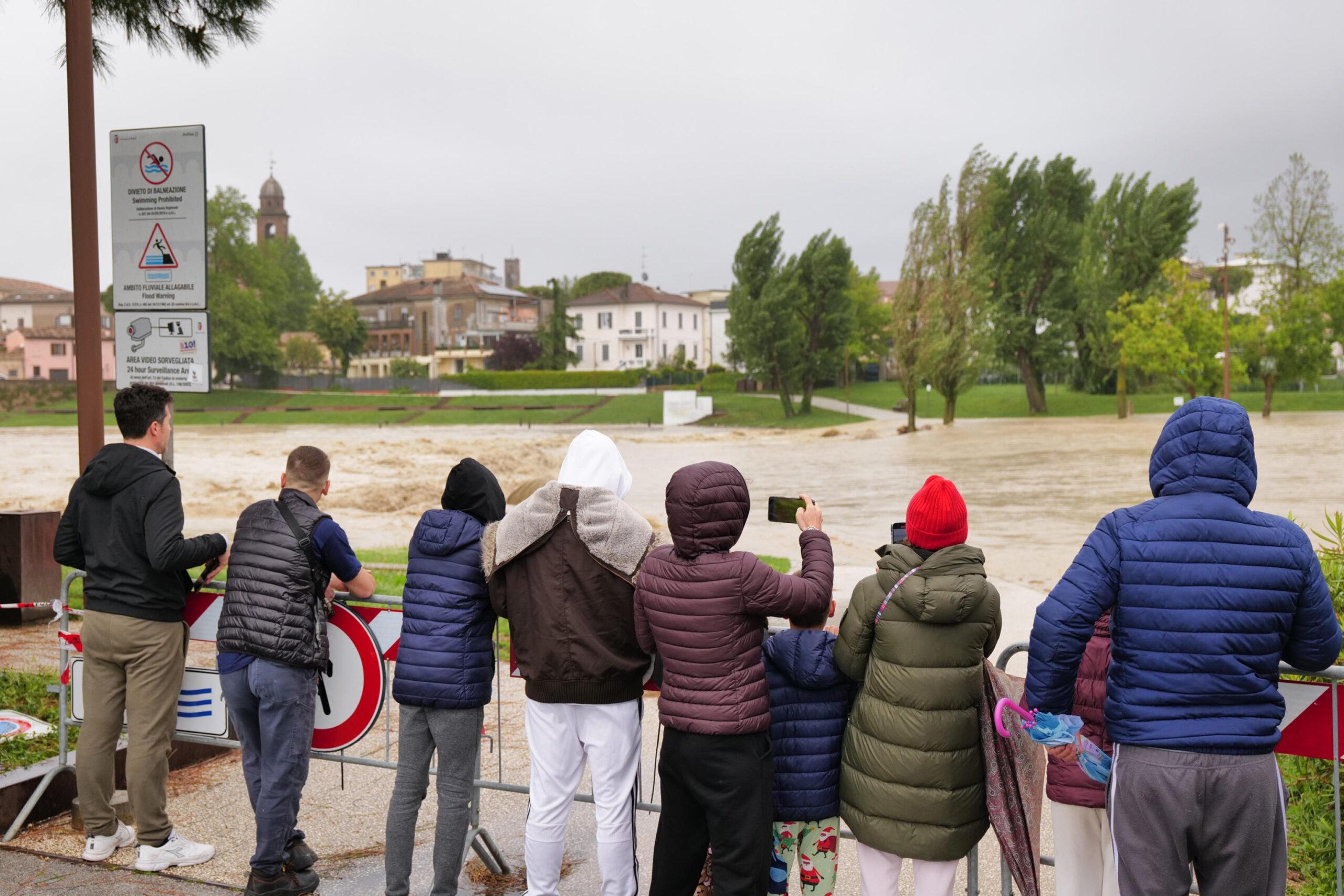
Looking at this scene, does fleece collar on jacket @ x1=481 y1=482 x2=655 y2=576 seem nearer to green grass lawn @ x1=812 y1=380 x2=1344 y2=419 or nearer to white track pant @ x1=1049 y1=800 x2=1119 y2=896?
white track pant @ x1=1049 y1=800 x2=1119 y2=896

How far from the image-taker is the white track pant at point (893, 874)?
3133 millimetres

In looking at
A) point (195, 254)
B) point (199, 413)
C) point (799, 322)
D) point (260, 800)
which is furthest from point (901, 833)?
point (199, 413)

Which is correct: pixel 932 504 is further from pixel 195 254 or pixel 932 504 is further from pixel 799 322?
pixel 799 322

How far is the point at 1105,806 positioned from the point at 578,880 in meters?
2.14

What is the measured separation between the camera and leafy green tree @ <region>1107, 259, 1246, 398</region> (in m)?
51.3

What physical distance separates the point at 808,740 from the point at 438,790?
1.41 meters

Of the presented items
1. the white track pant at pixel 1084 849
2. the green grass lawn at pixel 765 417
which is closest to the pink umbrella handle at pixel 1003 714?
the white track pant at pixel 1084 849

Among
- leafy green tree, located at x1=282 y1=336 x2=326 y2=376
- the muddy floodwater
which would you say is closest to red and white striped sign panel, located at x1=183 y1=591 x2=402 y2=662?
the muddy floodwater

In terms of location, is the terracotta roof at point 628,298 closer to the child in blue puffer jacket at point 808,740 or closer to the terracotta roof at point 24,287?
the terracotta roof at point 24,287

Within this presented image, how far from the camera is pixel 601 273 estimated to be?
128 meters

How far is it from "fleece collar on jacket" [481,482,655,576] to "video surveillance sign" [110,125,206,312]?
9.55ft

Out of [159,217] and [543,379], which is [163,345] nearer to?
[159,217]

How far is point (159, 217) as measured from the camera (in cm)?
556

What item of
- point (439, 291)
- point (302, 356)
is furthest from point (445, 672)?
point (439, 291)
